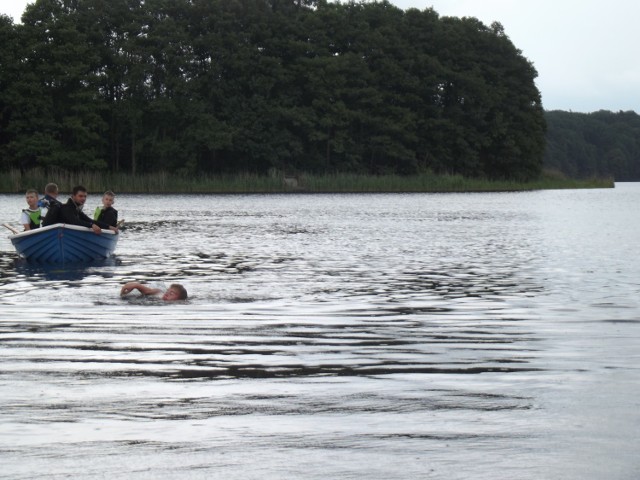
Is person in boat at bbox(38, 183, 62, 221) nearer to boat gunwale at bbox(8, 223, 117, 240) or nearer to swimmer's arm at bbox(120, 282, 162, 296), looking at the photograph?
boat gunwale at bbox(8, 223, 117, 240)

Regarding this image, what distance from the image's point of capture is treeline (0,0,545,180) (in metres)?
75.9

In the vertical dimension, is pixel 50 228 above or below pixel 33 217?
below

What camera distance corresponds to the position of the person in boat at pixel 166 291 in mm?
13961

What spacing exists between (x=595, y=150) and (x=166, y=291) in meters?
185

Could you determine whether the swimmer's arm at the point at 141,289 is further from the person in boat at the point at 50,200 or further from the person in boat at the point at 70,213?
the person in boat at the point at 50,200

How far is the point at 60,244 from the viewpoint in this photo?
21.1m

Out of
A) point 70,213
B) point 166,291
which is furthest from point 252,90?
point 166,291

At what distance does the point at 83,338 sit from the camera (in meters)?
10.4

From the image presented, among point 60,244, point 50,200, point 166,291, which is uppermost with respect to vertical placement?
point 50,200

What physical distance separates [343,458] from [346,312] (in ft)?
23.2

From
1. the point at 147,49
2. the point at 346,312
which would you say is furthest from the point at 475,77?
the point at 346,312

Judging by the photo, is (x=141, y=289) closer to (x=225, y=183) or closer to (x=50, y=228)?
(x=50, y=228)

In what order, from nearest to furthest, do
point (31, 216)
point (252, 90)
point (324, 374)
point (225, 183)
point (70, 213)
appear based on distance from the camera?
point (324, 374)
point (70, 213)
point (31, 216)
point (225, 183)
point (252, 90)

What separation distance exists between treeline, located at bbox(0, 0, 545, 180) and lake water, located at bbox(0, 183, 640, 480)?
59157 mm
